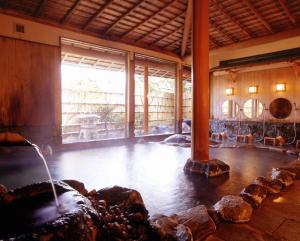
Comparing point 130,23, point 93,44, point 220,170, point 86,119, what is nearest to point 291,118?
point 220,170

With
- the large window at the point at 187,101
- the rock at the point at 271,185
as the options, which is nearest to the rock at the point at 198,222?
the rock at the point at 271,185

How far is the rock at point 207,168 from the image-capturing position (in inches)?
174

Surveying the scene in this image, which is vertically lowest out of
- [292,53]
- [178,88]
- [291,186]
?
[291,186]

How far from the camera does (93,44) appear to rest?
26.4 feet

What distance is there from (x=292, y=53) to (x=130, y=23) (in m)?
6.09

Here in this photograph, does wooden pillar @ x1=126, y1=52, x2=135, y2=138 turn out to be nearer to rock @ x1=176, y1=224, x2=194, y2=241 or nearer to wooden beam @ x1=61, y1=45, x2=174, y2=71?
wooden beam @ x1=61, y1=45, x2=174, y2=71

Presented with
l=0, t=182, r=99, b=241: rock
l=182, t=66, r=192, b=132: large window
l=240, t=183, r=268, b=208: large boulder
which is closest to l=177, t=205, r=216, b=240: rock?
l=240, t=183, r=268, b=208: large boulder

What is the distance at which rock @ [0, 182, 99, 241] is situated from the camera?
4.65ft

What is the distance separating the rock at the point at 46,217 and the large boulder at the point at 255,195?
2165 millimetres

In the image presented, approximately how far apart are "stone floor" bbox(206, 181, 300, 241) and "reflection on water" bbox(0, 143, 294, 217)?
24.3 inches

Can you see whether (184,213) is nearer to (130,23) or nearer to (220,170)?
(220,170)

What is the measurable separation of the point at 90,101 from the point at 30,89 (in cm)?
494

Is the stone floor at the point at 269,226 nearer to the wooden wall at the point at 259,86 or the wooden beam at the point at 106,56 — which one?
Answer: the wooden wall at the point at 259,86

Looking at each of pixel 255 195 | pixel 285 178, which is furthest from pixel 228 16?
pixel 255 195
